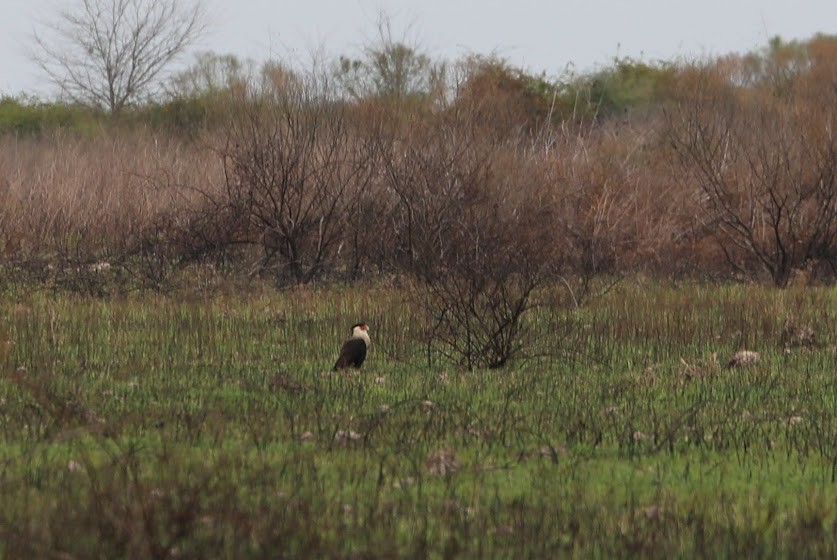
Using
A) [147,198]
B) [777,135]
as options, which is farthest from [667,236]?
[147,198]

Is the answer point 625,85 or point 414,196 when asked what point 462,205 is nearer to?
point 414,196

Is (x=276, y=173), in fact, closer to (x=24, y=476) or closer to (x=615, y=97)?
(x=24, y=476)

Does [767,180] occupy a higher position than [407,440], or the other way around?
[767,180]

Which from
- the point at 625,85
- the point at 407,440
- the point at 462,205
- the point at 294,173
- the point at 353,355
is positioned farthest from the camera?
the point at 625,85

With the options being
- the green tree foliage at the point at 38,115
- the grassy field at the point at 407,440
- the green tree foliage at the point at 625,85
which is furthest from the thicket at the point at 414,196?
the green tree foliage at the point at 38,115

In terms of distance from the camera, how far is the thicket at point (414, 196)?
19.9m

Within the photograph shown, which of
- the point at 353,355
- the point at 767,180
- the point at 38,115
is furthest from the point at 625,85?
the point at 353,355

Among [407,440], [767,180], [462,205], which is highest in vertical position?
[767,180]

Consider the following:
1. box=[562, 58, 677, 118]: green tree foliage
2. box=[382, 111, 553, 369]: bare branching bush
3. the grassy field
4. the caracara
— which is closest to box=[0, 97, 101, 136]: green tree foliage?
box=[562, 58, 677, 118]: green tree foliage

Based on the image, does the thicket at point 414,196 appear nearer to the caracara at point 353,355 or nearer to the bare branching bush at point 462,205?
the bare branching bush at point 462,205

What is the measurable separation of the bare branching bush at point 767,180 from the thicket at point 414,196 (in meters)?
0.06

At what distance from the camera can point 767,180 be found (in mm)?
21031

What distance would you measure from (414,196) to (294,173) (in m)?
1.79

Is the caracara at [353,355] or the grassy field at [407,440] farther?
the caracara at [353,355]
